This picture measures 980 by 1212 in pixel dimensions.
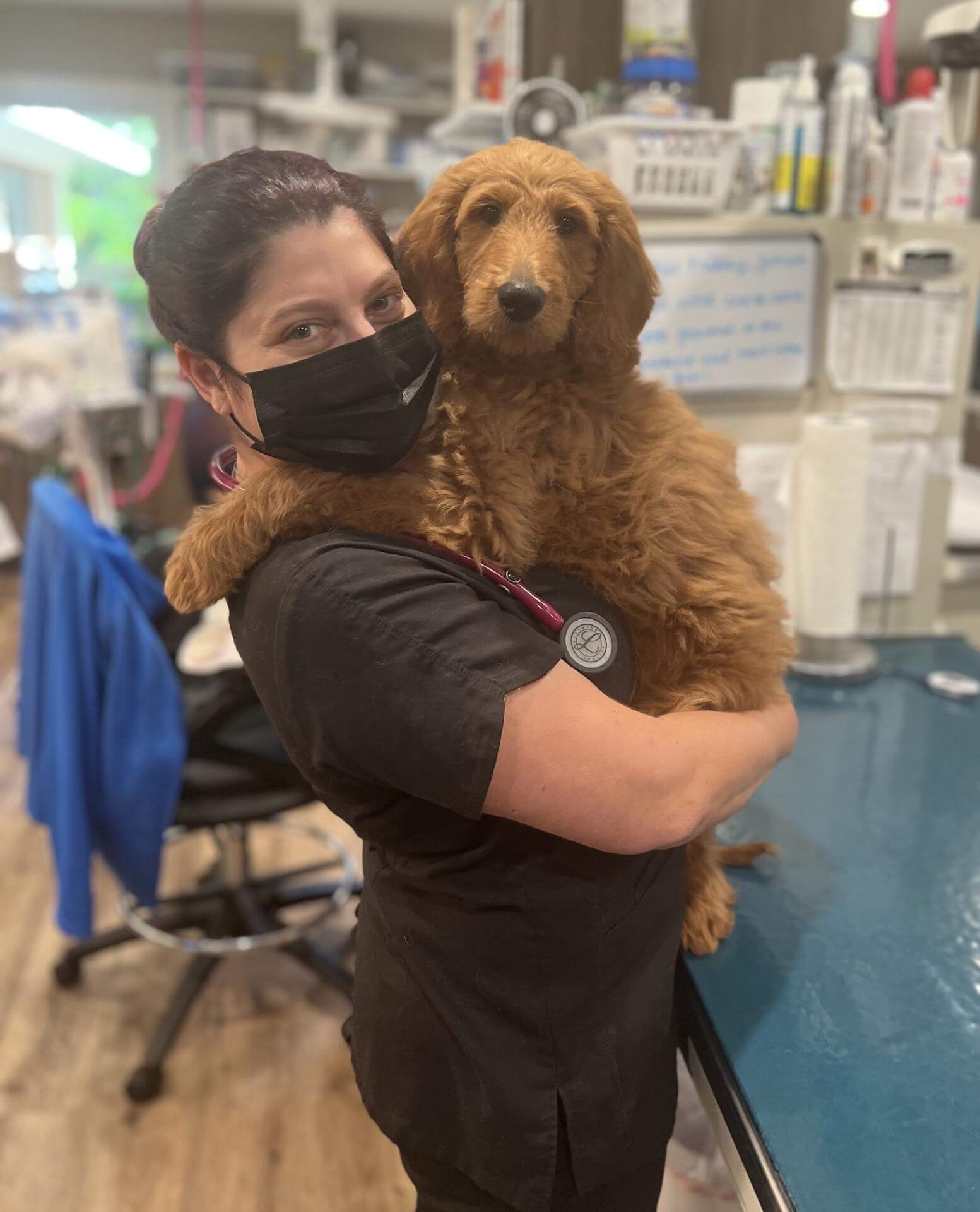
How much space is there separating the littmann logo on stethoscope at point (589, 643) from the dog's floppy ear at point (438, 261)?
25cm

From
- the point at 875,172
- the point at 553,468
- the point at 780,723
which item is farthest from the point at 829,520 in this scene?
the point at 553,468

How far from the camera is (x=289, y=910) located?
220cm

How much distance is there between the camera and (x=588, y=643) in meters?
0.71

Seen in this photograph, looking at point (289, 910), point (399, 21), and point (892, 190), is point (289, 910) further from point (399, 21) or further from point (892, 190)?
point (399, 21)

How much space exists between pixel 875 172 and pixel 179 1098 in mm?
2018

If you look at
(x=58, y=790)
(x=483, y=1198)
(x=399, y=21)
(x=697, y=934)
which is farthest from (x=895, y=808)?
(x=399, y=21)

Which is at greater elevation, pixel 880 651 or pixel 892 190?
pixel 892 190

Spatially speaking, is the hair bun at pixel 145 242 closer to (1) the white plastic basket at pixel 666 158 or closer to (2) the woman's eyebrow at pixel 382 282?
(2) the woman's eyebrow at pixel 382 282

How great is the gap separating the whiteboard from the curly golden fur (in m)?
0.80

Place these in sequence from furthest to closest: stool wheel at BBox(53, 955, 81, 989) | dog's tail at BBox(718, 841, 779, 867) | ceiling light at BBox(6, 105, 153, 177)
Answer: ceiling light at BBox(6, 105, 153, 177) < stool wheel at BBox(53, 955, 81, 989) < dog's tail at BBox(718, 841, 779, 867)

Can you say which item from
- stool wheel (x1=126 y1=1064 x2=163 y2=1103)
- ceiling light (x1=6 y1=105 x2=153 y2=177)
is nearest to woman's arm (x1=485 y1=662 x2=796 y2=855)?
stool wheel (x1=126 y1=1064 x2=163 y2=1103)

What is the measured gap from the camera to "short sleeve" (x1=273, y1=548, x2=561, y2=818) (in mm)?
595

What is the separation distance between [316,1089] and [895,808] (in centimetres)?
118

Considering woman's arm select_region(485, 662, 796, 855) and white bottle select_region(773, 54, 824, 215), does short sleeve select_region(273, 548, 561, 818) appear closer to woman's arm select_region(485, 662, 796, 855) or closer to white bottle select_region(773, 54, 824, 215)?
woman's arm select_region(485, 662, 796, 855)
